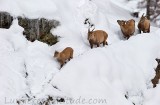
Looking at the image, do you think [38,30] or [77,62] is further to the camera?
[38,30]

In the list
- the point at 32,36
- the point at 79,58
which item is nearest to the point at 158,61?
the point at 79,58

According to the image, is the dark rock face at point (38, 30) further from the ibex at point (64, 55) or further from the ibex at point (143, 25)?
the ibex at point (143, 25)

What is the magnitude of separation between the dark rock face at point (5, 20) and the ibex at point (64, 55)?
239cm

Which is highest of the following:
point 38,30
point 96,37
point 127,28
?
point 127,28

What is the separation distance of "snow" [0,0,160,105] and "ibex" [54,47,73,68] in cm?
22

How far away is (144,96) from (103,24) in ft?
13.0

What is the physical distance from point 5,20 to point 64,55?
2929 mm

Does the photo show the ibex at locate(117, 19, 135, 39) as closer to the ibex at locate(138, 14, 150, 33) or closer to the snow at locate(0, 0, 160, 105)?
the snow at locate(0, 0, 160, 105)

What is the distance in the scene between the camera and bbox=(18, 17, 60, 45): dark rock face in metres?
15.0

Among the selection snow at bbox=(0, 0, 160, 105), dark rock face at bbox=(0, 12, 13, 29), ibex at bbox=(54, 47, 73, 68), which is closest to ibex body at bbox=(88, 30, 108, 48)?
snow at bbox=(0, 0, 160, 105)

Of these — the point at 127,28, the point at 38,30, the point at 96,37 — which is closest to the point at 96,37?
the point at 96,37

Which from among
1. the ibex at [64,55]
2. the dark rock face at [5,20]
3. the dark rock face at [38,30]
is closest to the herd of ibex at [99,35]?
the ibex at [64,55]

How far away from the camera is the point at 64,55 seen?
1362cm

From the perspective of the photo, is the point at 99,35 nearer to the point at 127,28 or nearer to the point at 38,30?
the point at 127,28
